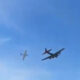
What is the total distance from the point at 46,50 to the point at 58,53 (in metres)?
9.74

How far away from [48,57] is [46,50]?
6054mm

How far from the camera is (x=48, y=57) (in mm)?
162375

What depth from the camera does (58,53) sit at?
535 ft

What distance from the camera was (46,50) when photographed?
164875mm

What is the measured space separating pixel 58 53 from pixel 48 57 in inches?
332
